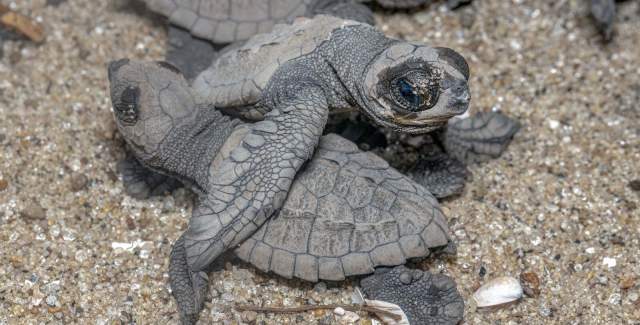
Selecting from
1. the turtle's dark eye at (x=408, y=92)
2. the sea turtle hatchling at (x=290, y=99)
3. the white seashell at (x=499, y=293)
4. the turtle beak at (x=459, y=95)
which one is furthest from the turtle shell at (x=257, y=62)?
the white seashell at (x=499, y=293)

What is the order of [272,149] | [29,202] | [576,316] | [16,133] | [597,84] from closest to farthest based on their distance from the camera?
1. [272,149]
2. [576,316]
3. [29,202]
4. [16,133]
5. [597,84]

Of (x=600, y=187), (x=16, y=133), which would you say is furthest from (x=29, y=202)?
(x=600, y=187)

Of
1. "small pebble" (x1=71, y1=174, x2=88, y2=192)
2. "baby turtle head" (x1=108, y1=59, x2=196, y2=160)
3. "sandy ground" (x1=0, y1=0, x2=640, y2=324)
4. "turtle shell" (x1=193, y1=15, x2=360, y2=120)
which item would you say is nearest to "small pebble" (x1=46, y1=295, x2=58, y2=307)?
"sandy ground" (x1=0, y1=0, x2=640, y2=324)

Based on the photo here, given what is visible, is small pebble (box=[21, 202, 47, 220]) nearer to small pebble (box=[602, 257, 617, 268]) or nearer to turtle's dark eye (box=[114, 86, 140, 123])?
turtle's dark eye (box=[114, 86, 140, 123])

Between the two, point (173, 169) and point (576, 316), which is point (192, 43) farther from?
point (576, 316)

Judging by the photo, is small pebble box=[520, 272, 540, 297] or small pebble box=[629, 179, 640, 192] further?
small pebble box=[629, 179, 640, 192]

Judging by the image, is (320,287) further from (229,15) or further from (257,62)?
(229,15)
